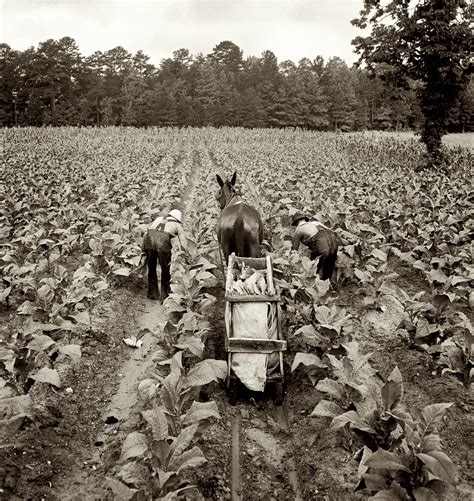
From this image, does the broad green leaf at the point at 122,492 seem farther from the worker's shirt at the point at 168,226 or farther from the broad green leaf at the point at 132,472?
the worker's shirt at the point at 168,226

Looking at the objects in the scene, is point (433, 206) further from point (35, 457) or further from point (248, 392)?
point (35, 457)

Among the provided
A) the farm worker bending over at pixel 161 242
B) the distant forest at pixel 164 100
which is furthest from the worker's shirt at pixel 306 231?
the distant forest at pixel 164 100

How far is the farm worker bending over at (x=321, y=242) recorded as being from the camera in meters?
7.48

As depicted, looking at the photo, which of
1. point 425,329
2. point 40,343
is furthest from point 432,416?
point 40,343

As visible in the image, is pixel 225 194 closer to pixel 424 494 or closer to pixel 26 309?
pixel 26 309

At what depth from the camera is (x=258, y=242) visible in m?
7.62

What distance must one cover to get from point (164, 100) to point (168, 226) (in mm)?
58633

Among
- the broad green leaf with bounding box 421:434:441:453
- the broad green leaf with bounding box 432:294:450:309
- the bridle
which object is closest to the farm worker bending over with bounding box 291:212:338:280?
the bridle

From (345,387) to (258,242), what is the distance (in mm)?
3477

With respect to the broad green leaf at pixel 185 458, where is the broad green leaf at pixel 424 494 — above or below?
below

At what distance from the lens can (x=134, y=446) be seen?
366 cm

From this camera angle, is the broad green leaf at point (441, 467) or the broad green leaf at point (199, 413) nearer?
the broad green leaf at point (441, 467)

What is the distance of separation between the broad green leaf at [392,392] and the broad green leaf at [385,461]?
48 centimetres

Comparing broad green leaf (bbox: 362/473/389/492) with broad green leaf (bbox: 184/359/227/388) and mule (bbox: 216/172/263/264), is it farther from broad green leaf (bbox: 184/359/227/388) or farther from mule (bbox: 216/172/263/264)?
mule (bbox: 216/172/263/264)
